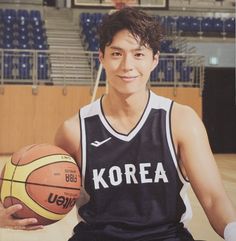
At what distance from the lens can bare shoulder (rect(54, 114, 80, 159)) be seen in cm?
179

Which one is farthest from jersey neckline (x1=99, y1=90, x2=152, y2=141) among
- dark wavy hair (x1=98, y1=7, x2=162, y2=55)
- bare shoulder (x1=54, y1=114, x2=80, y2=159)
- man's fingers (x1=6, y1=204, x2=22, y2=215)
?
man's fingers (x1=6, y1=204, x2=22, y2=215)

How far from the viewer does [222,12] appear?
566 inches

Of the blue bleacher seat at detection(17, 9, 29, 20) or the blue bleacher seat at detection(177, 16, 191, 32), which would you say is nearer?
the blue bleacher seat at detection(17, 9, 29, 20)

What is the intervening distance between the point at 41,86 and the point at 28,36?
208 centimetres

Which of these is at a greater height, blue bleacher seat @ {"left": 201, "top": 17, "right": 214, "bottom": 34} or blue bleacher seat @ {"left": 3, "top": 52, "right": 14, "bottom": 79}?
blue bleacher seat @ {"left": 201, "top": 17, "right": 214, "bottom": 34}

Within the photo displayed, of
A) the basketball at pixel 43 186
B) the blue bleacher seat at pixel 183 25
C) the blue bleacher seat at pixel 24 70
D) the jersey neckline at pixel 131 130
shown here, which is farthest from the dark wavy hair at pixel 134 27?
the blue bleacher seat at pixel 183 25

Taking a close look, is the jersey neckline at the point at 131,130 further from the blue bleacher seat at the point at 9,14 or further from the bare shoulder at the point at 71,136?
the blue bleacher seat at the point at 9,14

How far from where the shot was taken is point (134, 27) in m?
1.63

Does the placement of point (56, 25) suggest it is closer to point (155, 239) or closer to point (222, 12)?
point (222, 12)

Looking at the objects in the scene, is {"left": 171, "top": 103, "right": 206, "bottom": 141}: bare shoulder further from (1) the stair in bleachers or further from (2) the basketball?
(1) the stair in bleachers

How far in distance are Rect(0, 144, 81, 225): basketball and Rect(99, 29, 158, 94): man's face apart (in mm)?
347

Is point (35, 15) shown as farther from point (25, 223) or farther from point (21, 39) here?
point (25, 223)

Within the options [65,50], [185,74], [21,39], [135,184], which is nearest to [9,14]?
[21,39]

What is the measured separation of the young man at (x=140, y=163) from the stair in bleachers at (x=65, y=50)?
946 cm
